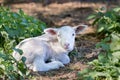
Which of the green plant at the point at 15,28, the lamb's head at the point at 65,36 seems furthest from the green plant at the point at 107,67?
the green plant at the point at 15,28

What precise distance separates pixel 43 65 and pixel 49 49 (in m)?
0.45

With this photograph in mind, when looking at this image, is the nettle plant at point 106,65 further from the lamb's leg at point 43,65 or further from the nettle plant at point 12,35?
the nettle plant at point 12,35

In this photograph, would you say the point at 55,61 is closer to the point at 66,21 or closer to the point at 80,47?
the point at 80,47

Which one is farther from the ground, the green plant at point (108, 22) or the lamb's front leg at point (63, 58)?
Result: the green plant at point (108, 22)

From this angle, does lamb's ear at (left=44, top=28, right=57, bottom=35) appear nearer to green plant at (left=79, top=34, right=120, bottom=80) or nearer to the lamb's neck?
the lamb's neck

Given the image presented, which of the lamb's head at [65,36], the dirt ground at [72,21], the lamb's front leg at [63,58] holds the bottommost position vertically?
the dirt ground at [72,21]

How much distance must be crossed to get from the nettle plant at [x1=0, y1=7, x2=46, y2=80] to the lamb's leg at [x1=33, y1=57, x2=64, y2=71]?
38 cm

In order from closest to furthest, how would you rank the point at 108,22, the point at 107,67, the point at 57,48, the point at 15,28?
the point at 107,67 → the point at 57,48 → the point at 15,28 → the point at 108,22

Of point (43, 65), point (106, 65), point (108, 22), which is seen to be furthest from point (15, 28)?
point (106, 65)

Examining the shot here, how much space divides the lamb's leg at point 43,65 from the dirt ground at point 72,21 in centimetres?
8

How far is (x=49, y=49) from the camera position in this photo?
7094 millimetres

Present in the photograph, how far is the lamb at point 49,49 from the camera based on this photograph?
6.79 m

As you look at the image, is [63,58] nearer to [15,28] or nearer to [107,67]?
[15,28]

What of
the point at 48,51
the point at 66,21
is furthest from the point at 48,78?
the point at 66,21
